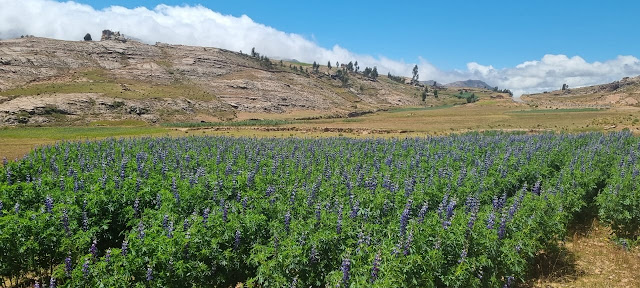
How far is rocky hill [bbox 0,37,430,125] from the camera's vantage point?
90.7 meters

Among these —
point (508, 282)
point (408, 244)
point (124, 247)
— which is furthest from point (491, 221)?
point (124, 247)

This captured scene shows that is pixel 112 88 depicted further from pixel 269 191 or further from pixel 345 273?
pixel 345 273

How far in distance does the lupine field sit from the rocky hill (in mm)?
82467

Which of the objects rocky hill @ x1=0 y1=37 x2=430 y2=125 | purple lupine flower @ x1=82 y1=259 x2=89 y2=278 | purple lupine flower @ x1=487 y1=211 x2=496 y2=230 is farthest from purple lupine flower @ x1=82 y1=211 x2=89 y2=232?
rocky hill @ x1=0 y1=37 x2=430 y2=125

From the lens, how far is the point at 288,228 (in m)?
9.89

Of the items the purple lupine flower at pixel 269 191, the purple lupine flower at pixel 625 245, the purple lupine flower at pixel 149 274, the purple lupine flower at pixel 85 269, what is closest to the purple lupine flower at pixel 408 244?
the purple lupine flower at pixel 149 274

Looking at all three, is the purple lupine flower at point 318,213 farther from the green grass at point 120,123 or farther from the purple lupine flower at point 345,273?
the green grass at point 120,123

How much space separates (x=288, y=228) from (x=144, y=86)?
125 m

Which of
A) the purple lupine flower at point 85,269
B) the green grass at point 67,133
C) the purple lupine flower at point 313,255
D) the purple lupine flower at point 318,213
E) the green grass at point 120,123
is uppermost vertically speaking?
the green grass at point 120,123

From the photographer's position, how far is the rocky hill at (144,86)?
90.7 meters

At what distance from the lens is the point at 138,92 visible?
109 metres

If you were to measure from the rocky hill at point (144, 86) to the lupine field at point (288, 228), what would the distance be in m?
82.5

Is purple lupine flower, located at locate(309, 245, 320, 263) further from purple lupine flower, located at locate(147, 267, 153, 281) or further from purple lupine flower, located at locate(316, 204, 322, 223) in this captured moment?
purple lupine flower, located at locate(147, 267, 153, 281)

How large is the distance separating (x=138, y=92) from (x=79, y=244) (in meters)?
112
